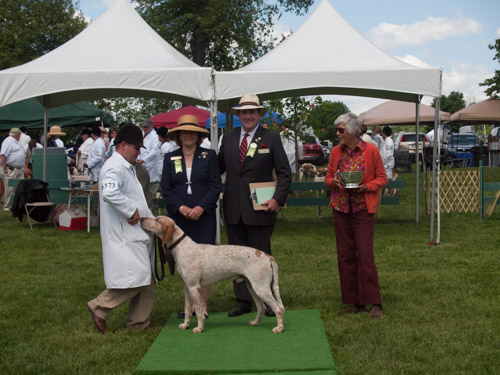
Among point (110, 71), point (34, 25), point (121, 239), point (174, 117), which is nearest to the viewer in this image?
point (121, 239)

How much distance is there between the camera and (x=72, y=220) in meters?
12.9

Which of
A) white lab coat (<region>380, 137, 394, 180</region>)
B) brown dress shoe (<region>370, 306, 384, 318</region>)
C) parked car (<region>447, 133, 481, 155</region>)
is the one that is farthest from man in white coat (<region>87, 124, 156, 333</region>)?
parked car (<region>447, 133, 481, 155</region>)

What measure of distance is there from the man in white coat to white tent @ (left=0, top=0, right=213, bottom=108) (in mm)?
4714

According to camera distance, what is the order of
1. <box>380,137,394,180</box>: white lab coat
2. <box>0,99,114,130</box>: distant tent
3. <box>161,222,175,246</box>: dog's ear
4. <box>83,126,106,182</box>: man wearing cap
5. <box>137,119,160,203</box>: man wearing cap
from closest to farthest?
<box>161,222,175,246</box>: dog's ear
<box>137,119,160,203</box>: man wearing cap
<box>83,126,106,182</box>: man wearing cap
<box>380,137,394,180</box>: white lab coat
<box>0,99,114,130</box>: distant tent

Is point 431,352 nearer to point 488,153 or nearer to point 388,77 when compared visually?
point 388,77

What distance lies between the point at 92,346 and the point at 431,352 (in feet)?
8.99

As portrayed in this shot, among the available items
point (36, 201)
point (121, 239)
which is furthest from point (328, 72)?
point (36, 201)

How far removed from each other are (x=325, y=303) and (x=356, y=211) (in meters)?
1.18

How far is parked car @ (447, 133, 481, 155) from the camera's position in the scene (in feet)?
110

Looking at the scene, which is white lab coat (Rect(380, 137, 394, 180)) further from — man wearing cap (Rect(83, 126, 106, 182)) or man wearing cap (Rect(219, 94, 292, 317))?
man wearing cap (Rect(219, 94, 292, 317))

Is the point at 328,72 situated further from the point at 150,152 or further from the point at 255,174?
the point at 255,174

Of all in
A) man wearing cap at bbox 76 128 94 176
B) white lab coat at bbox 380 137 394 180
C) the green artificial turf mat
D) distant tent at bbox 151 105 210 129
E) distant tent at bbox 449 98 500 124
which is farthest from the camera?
distant tent at bbox 449 98 500 124

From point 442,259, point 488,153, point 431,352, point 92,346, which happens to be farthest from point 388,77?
point 488,153

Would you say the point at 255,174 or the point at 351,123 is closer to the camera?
the point at 351,123
